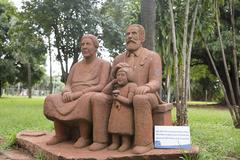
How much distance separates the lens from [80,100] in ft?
19.4

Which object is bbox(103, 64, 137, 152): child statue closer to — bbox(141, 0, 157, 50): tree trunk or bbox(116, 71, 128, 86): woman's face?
bbox(116, 71, 128, 86): woman's face

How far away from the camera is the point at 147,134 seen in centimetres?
557

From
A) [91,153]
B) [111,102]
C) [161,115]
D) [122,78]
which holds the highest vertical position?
[122,78]

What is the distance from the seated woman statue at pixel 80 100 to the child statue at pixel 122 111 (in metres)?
0.36

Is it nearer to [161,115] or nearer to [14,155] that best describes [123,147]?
[161,115]

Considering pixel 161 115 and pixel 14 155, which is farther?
pixel 14 155

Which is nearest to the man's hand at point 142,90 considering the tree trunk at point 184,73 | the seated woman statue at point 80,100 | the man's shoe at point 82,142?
the seated woman statue at point 80,100

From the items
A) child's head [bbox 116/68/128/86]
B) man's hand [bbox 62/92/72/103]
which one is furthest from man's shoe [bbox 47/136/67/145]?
child's head [bbox 116/68/128/86]

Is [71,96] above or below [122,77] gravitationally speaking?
below

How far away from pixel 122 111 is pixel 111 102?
33cm

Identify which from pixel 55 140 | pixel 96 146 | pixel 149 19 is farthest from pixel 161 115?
pixel 149 19

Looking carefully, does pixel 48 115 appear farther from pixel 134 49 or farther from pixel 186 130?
pixel 186 130

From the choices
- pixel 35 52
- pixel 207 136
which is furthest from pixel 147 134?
pixel 35 52

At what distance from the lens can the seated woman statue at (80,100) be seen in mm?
5895
